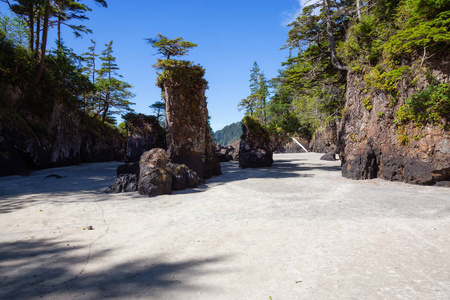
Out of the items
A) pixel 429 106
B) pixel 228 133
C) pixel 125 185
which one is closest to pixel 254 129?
pixel 429 106

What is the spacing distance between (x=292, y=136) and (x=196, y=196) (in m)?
33.9

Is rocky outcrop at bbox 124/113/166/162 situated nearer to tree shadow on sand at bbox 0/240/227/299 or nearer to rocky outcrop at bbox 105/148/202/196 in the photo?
rocky outcrop at bbox 105/148/202/196

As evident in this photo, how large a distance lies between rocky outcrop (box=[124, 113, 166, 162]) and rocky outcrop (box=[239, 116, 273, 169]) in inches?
277

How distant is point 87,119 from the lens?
830 inches

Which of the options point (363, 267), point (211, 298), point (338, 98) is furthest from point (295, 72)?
point (211, 298)

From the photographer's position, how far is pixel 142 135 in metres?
17.9

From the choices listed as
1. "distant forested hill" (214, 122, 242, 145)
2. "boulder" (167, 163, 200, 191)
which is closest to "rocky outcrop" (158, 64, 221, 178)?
"boulder" (167, 163, 200, 191)

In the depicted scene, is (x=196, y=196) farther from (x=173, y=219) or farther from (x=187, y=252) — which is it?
(x=187, y=252)

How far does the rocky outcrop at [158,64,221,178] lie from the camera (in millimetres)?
10945

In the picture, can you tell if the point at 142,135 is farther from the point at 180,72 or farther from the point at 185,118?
the point at 180,72

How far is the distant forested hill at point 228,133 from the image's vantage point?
126575mm

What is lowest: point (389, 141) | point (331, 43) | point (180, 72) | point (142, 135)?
point (389, 141)

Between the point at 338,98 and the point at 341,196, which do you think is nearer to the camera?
the point at 341,196

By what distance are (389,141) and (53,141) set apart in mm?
20209
